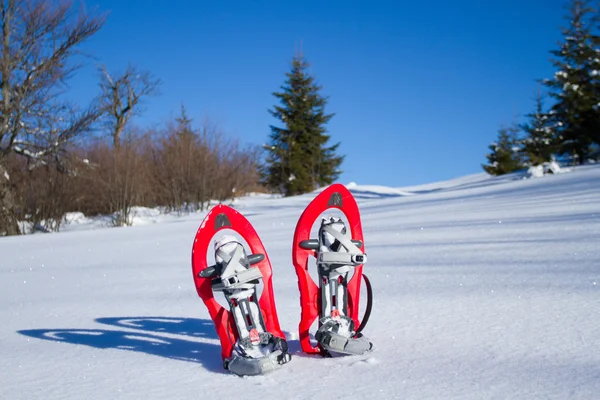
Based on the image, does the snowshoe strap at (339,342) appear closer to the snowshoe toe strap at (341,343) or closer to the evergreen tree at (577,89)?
the snowshoe toe strap at (341,343)

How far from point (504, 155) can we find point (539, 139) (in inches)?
81.8

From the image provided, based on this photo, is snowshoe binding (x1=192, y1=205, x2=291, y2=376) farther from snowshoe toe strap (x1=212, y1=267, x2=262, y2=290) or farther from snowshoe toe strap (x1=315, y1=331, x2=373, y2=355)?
snowshoe toe strap (x1=315, y1=331, x2=373, y2=355)

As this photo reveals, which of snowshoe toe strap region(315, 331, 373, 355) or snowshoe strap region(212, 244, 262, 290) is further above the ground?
snowshoe strap region(212, 244, 262, 290)

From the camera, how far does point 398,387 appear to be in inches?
67.0

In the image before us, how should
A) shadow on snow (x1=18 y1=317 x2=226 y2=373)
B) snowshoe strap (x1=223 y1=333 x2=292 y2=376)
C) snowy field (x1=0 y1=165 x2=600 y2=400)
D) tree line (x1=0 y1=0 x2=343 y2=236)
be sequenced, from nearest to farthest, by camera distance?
snowy field (x1=0 y1=165 x2=600 y2=400)
snowshoe strap (x1=223 y1=333 x2=292 y2=376)
shadow on snow (x1=18 y1=317 x2=226 y2=373)
tree line (x1=0 y1=0 x2=343 y2=236)

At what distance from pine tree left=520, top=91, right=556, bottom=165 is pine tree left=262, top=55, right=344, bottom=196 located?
32.3 ft

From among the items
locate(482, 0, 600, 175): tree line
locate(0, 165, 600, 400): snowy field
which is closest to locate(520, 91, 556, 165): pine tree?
locate(482, 0, 600, 175): tree line

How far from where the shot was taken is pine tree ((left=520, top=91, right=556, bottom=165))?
75.5 ft

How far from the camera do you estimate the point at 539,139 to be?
26.9 meters

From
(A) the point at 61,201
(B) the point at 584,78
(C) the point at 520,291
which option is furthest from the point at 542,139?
(C) the point at 520,291

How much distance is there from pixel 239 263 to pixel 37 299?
2.83 m

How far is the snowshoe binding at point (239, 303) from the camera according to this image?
1971mm

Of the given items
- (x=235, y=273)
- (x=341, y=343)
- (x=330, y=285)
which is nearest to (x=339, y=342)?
(x=341, y=343)

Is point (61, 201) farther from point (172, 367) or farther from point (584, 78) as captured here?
point (584, 78)
